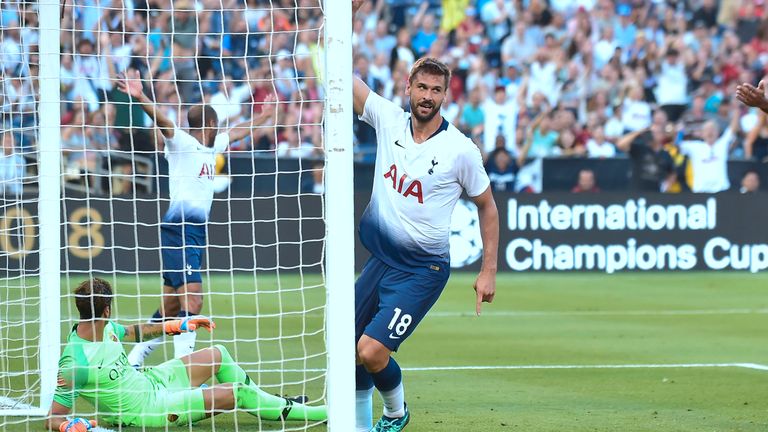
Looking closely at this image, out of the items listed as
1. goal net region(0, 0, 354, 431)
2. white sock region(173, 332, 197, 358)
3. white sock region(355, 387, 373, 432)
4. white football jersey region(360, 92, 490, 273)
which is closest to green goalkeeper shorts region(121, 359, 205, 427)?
goal net region(0, 0, 354, 431)

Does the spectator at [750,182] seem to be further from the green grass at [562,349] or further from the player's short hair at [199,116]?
the player's short hair at [199,116]

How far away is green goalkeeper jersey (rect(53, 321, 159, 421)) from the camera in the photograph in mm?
7422

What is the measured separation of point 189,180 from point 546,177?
38.2ft

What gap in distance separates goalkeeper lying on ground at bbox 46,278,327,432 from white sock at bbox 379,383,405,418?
51 cm

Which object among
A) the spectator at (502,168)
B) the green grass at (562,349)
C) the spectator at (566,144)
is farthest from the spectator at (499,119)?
the green grass at (562,349)

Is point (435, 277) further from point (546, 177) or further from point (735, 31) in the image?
point (735, 31)

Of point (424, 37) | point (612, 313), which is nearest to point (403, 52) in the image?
point (424, 37)

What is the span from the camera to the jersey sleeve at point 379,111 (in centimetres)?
758

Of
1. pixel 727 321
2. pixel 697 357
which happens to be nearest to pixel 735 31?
pixel 727 321

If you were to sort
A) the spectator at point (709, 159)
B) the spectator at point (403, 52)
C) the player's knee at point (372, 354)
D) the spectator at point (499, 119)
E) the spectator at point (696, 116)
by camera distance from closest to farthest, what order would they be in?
1. the player's knee at point (372, 354)
2. the spectator at point (709, 159)
3. the spectator at point (499, 119)
4. the spectator at point (403, 52)
5. the spectator at point (696, 116)

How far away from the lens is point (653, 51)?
25094 millimetres

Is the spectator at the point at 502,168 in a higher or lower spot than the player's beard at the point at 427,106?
lower

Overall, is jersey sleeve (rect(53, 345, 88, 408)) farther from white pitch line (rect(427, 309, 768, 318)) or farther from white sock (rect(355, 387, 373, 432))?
white pitch line (rect(427, 309, 768, 318))

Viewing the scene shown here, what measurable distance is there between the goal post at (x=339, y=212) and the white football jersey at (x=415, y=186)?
102 centimetres
